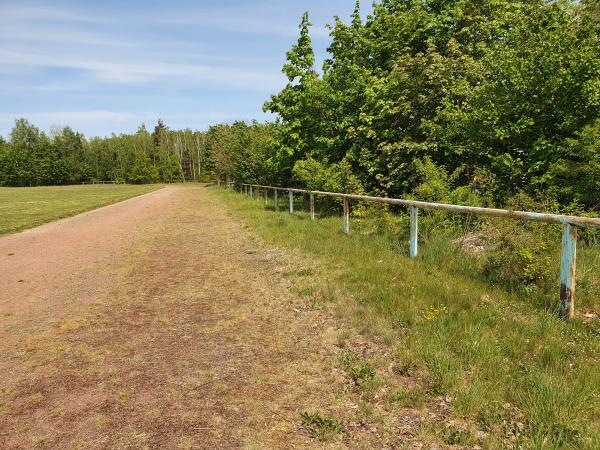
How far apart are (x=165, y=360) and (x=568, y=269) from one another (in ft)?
14.6

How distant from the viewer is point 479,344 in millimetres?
3938

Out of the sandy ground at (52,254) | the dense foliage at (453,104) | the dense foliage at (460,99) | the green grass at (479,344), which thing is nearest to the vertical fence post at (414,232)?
the green grass at (479,344)

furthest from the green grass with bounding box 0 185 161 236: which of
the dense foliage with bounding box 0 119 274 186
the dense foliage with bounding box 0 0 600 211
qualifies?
the dense foliage with bounding box 0 119 274 186

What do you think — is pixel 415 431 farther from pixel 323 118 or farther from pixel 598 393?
pixel 323 118

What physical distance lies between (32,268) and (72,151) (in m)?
119

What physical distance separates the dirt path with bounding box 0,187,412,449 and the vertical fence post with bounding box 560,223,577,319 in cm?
256

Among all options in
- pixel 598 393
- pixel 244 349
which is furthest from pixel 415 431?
pixel 244 349

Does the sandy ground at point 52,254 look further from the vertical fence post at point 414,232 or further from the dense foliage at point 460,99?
the dense foliage at point 460,99

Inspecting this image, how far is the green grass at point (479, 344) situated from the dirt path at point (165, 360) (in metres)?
0.62

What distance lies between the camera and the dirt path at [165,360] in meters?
3.06

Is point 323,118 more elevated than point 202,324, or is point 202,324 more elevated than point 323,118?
point 323,118

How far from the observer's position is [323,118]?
60.5ft

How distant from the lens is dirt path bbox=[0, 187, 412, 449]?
10.0 ft

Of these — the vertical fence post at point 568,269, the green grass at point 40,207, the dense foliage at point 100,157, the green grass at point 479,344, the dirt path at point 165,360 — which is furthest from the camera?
the dense foliage at point 100,157
